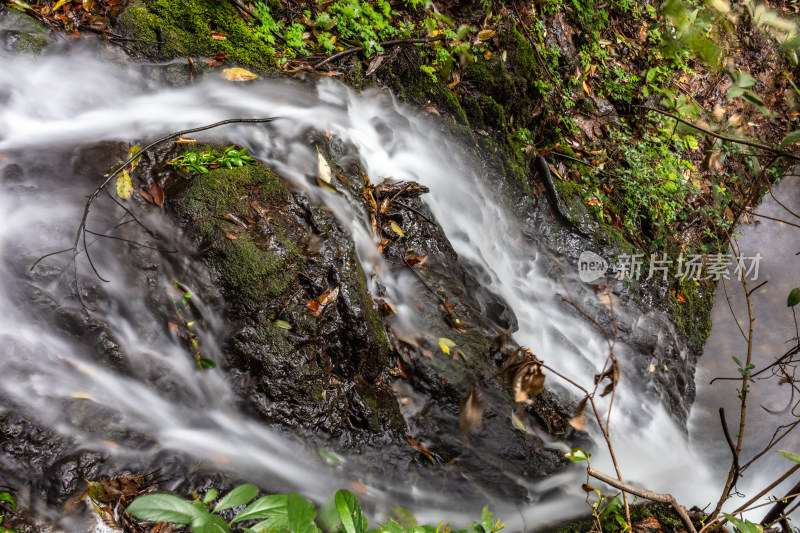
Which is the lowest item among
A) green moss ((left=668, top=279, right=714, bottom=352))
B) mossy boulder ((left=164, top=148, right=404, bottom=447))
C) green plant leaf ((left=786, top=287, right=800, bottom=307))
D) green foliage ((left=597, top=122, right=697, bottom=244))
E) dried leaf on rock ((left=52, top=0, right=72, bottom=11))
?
mossy boulder ((left=164, top=148, right=404, bottom=447))

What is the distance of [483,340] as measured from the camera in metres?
3.74

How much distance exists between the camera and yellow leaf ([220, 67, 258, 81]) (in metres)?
3.92

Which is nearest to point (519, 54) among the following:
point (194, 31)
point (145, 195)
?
point (194, 31)

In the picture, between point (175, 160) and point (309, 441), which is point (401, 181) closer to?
point (175, 160)

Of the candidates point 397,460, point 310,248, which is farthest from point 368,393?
point 310,248

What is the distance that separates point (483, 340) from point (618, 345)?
2111 millimetres

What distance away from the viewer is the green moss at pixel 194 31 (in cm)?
378

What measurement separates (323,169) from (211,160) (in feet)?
2.54

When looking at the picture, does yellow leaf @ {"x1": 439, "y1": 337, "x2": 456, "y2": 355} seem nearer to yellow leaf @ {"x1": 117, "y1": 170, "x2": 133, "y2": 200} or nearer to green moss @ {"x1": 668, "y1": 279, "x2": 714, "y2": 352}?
yellow leaf @ {"x1": 117, "y1": 170, "x2": 133, "y2": 200}

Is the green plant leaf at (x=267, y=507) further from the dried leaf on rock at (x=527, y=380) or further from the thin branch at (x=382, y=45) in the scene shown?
the thin branch at (x=382, y=45)

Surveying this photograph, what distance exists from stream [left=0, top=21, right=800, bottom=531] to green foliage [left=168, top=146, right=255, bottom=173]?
18 centimetres

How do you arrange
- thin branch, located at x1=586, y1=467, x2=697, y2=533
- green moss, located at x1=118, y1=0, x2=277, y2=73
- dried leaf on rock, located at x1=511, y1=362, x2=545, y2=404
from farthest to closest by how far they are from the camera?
1. green moss, located at x1=118, y1=0, x2=277, y2=73
2. thin branch, located at x1=586, y1=467, x2=697, y2=533
3. dried leaf on rock, located at x1=511, y1=362, x2=545, y2=404

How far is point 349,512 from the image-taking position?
1758 millimetres

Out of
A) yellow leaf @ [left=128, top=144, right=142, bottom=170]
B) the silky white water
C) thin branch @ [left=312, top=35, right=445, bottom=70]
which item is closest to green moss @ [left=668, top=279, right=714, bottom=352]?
the silky white water
